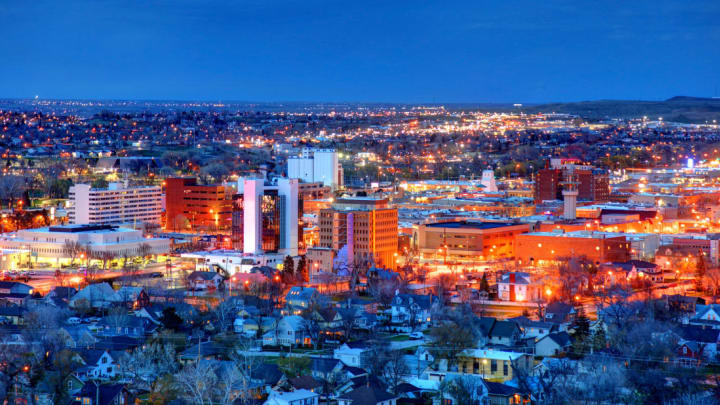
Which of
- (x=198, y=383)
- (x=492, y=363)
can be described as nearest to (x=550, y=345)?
(x=492, y=363)

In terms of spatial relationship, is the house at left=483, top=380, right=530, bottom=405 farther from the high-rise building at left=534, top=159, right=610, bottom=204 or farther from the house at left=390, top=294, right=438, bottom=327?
the high-rise building at left=534, top=159, right=610, bottom=204

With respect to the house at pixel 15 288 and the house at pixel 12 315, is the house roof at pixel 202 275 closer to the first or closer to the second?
the house at pixel 15 288

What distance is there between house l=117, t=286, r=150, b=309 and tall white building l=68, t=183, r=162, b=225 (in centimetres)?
1738

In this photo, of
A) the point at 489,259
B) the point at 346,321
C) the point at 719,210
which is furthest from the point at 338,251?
the point at 719,210

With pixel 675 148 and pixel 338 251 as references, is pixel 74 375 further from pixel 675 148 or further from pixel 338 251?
pixel 675 148

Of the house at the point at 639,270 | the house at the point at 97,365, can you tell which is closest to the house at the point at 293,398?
the house at the point at 97,365

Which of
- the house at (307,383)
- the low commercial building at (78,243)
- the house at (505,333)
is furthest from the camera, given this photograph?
the low commercial building at (78,243)

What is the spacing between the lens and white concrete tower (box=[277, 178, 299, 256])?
118 feet

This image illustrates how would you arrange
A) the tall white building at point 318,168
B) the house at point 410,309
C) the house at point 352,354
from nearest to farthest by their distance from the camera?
the house at point 352,354
the house at point 410,309
the tall white building at point 318,168

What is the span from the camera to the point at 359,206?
35.4 m

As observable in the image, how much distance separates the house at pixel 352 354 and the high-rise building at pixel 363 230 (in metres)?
12.5

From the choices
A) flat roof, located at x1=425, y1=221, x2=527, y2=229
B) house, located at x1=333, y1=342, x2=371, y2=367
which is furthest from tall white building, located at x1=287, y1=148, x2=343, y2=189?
house, located at x1=333, y1=342, x2=371, y2=367

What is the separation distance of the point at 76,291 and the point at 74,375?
8.98m

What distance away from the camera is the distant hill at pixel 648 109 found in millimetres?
137375
